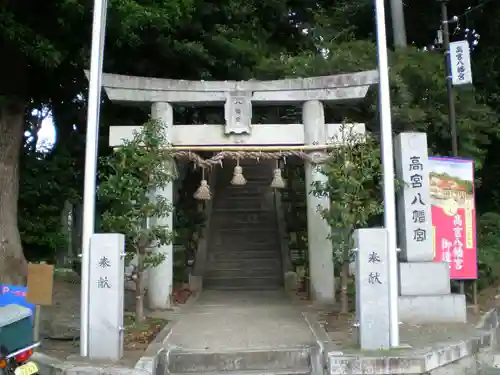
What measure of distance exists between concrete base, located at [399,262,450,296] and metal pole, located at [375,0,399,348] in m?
1.43

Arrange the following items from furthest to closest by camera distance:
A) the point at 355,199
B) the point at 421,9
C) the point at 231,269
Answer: the point at 421,9 < the point at 231,269 < the point at 355,199

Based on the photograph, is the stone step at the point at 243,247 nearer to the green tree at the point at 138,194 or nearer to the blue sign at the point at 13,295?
the green tree at the point at 138,194

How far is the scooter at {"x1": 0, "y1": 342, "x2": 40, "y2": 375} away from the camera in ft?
15.8

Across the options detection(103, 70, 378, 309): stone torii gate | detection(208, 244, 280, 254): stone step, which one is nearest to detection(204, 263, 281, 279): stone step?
detection(208, 244, 280, 254): stone step

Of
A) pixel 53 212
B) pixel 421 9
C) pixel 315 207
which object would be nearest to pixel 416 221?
pixel 315 207

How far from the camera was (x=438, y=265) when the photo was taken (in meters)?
8.60

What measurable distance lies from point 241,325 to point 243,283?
413 cm

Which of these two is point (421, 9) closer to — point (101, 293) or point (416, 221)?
point (416, 221)

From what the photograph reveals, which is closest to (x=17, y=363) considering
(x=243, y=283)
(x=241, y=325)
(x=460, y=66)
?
(x=241, y=325)

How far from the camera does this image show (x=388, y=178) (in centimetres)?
704

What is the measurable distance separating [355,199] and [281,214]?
673 centimetres

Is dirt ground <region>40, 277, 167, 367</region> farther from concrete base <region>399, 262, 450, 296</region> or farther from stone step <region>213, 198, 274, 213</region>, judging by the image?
stone step <region>213, 198, 274, 213</region>

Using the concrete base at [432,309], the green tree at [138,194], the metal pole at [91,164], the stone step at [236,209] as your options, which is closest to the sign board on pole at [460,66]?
the concrete base at [432,309]

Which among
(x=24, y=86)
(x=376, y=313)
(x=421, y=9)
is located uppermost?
(x=421, y=9)
